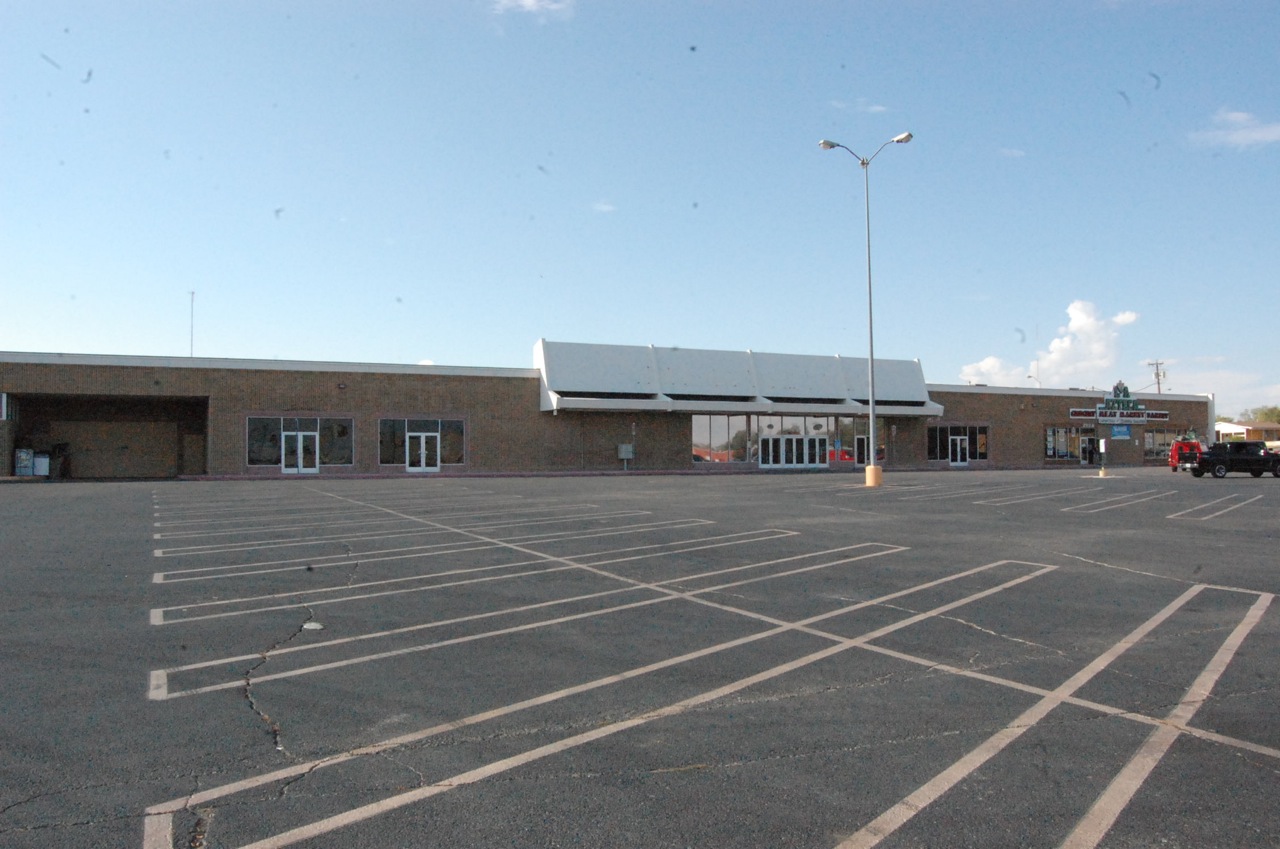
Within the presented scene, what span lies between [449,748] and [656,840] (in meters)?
1.55

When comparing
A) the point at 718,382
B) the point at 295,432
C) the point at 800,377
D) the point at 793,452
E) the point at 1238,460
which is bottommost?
the point at 1238,460

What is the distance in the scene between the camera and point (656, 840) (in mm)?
3695

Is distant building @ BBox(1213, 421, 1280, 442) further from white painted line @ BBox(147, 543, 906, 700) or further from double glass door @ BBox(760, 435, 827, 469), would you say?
white painted line @ BBox(147, 543, 906, 700)

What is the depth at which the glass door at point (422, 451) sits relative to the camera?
3994cm

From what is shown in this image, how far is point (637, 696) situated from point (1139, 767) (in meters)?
2.88

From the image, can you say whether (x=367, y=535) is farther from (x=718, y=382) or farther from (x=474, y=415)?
Answer: (x=718, y=382)

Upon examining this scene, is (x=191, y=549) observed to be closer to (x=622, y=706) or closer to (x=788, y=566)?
(x=788, y=566)

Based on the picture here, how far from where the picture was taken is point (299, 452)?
3803cm

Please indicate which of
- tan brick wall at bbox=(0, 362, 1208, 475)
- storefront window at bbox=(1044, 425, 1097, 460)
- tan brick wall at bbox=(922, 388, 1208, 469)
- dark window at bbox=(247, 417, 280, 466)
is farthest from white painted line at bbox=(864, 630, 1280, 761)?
storefront window at bbox=(1044, 425, 1097, 460)

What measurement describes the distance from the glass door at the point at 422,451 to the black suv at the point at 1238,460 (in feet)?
113

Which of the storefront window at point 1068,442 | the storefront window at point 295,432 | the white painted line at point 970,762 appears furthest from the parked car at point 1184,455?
the white painted line at point 970,762

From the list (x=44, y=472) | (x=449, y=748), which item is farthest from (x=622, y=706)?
(x=44, y=472)

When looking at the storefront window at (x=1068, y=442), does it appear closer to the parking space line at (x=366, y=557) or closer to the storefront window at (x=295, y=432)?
the storefront window at (x=295, y=432)

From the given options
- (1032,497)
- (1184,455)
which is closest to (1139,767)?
(1032,497)
